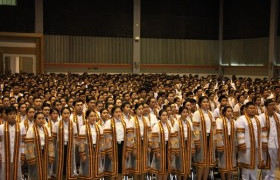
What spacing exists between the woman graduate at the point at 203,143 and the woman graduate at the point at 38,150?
269cm

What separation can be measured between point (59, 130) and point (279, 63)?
61.8 feet

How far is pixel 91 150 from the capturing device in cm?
758

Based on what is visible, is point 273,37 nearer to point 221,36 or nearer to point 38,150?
point 221,36

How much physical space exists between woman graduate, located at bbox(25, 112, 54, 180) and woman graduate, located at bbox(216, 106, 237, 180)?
3046 mm

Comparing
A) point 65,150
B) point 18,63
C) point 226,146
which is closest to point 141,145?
point 65,150

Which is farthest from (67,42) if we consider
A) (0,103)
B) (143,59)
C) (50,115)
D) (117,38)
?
(50,115)

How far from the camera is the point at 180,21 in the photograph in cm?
2856

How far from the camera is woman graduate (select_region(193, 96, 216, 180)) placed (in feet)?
27.0

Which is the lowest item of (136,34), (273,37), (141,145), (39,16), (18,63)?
(141,145)

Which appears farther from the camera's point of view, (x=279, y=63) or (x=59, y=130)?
(x=279, y=63)

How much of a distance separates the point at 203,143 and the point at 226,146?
0.42m

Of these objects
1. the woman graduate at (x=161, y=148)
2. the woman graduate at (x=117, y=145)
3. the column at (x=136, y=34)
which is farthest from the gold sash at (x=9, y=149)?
the column at (x=136, y=34)

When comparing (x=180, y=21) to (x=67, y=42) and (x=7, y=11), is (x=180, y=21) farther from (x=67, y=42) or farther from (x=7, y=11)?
(x=7, y=11)

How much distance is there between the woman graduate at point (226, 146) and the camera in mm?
8094
